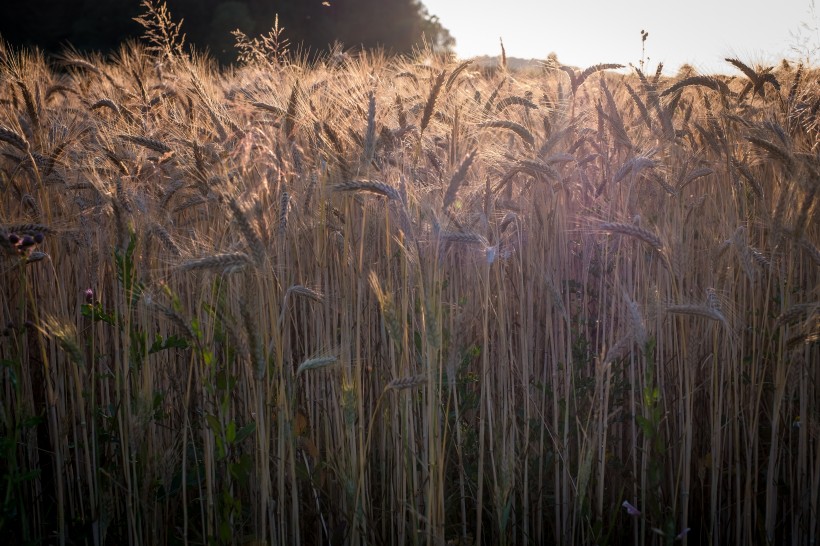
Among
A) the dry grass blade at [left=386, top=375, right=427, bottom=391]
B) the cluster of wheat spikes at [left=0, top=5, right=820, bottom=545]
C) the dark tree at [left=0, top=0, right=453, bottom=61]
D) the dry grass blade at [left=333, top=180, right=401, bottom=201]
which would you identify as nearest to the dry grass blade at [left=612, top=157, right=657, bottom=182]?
the cluster of wheat spikes at [left=0, top=5, right=820, bottom=545]

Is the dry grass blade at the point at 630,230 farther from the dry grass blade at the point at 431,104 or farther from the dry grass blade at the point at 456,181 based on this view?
the dry grass blade at the point at 431,104

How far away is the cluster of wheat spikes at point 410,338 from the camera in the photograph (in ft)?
7.29

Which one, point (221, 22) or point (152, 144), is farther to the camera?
point (221, 22)

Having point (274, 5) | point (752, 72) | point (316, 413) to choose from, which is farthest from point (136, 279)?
point (274, 5)

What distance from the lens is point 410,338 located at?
268 cm

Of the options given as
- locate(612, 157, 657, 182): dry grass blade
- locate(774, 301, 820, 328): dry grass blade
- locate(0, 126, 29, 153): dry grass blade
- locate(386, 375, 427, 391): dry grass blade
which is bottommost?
locate(386, 375, 427, 391): dry grass blade

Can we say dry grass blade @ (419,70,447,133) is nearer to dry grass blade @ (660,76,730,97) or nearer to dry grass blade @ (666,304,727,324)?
dry grass blade @ (666,304,727,324)

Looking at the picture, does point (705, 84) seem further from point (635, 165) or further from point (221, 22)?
point (221, 22)

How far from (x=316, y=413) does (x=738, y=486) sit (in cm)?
145

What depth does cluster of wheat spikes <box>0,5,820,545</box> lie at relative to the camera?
222cm

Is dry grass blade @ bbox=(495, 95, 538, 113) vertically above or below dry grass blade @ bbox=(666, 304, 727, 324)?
above

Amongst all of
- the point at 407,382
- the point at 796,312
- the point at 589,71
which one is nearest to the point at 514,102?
the point at 589,71

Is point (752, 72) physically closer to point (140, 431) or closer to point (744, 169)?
point (744, 169)

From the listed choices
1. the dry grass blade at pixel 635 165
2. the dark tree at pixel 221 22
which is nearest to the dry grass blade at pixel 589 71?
the dry grass blade at pixel 635 165
